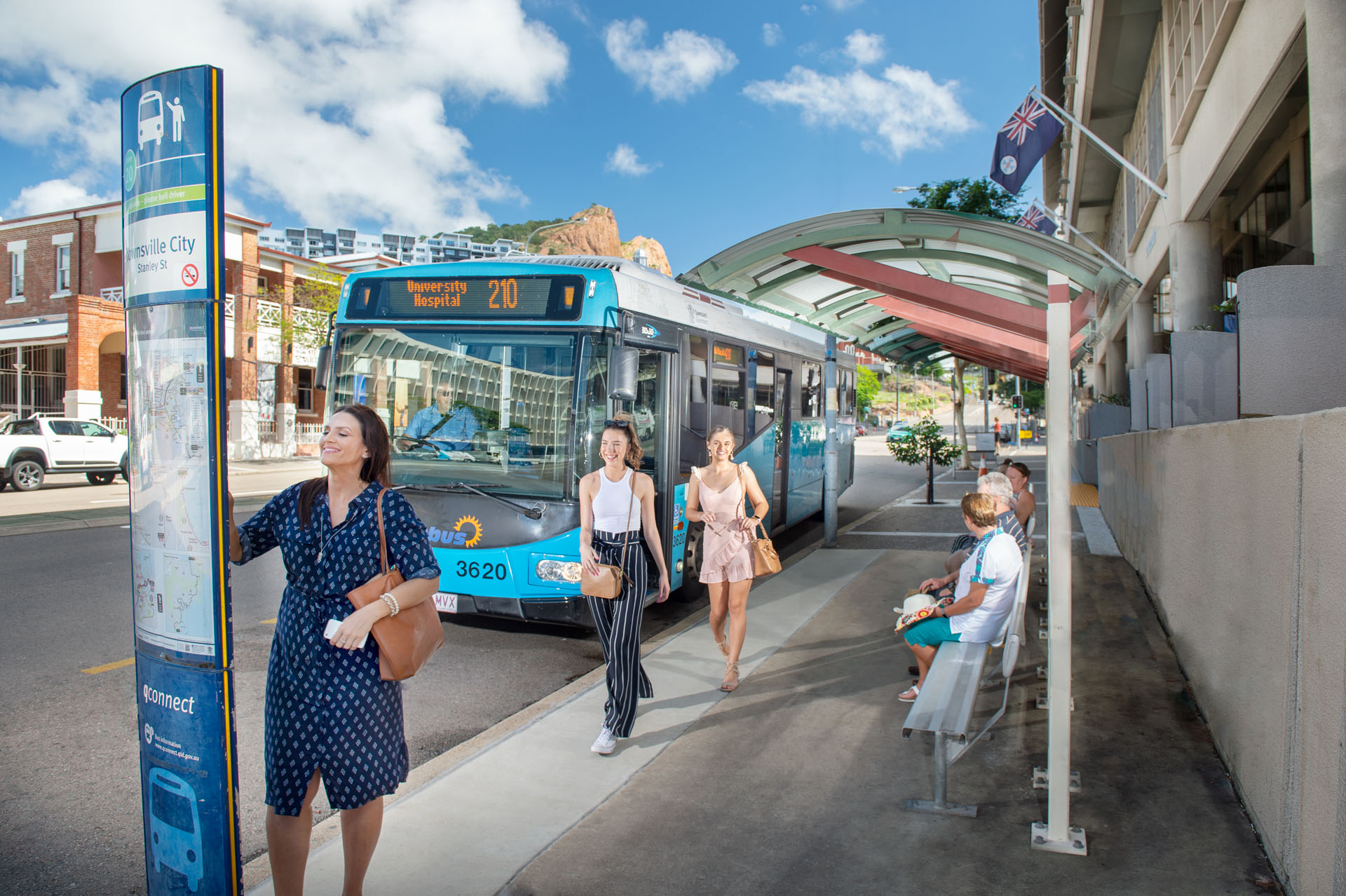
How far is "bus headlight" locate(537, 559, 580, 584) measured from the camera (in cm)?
646

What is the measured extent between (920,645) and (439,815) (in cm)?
279

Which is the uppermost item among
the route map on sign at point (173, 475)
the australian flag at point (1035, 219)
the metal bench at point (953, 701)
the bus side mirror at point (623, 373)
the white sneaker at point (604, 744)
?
the australian flag at point (1035, 219)

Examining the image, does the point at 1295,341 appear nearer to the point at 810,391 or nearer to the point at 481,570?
the point at 481,570

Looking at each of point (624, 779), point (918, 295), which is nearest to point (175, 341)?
point (624, 779)

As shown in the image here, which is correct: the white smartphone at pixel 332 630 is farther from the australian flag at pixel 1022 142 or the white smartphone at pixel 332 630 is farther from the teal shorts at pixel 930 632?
the australian flag at pixel 1022 142

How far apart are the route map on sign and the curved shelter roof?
21.3 feet

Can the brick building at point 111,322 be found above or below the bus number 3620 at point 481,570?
above

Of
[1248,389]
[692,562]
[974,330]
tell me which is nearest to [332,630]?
[1248,389]

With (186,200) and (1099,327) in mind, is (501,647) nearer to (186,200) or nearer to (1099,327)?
(186,200)

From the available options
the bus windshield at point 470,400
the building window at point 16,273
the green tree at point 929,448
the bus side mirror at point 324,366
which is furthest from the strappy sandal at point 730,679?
the building window at point 16,273

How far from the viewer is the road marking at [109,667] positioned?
6379 millimetres

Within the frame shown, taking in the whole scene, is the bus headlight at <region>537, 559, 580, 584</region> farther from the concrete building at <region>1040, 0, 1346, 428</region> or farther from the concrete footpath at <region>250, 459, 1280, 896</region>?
the concrete building at <region>1040, 0, 1346, 428</region>

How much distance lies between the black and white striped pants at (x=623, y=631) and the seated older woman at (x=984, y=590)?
158cm

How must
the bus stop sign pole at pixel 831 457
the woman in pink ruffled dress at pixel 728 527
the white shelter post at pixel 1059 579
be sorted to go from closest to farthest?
the white shelter post at pixel 1059 579 → the woman in pink ruffled dress at pixel 728 527 → the bus stop sign pole at pixel 831 457
